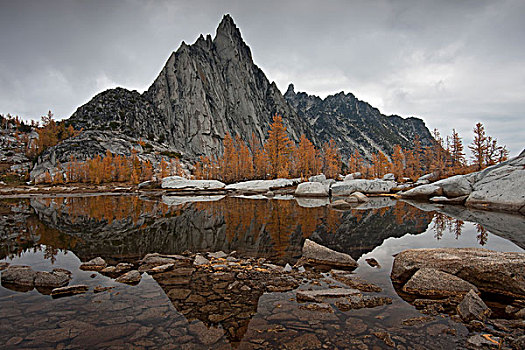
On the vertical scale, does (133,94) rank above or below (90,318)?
above

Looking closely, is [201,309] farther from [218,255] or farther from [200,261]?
[218,255]

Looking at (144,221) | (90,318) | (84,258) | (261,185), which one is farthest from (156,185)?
(90,318)

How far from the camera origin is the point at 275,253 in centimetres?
907

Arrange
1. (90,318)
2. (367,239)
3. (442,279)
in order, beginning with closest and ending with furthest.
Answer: (90,318) < (442,279) < (367,239)

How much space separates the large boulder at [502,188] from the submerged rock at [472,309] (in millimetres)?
18177

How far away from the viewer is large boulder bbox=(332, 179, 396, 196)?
3497 cm

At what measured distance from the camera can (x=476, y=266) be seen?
5.74m

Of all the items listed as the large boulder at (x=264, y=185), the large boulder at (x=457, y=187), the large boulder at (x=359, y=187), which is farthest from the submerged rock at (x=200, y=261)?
the large boulder at (x=264, y=185)

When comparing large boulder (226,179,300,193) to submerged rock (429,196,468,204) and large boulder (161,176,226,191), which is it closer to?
large boulder (161,176,226,191)

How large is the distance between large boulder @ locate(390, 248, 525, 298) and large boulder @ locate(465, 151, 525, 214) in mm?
16491

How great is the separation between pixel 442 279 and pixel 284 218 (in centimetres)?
1109

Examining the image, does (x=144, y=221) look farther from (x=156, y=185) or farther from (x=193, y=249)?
(x=156, y=185)

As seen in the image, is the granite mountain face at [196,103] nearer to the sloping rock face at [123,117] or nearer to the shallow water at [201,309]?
the sloping rock face at [123,117]

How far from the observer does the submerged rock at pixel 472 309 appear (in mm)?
4484
